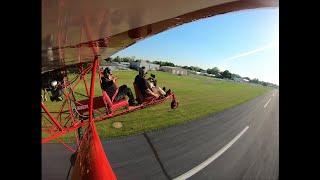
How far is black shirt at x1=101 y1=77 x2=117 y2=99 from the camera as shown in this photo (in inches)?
68.5

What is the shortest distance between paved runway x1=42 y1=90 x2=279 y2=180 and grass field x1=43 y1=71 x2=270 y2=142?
0.19 ft

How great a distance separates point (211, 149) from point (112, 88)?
0.79 metres

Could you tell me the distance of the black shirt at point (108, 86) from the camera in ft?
5.70

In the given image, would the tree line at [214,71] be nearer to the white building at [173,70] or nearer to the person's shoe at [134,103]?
the white building at [173,70]

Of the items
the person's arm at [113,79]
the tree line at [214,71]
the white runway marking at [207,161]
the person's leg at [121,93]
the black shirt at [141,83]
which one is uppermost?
the tree line at [214,71]

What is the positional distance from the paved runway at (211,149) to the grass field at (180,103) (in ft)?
0.19

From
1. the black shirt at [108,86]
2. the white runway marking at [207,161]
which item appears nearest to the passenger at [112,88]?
the black shirt at [108,86]

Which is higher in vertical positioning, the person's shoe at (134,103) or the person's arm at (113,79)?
the person's arm at (113,79)

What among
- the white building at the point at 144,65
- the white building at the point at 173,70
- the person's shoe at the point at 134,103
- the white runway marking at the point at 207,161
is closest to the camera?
the white building at the point at 144,65

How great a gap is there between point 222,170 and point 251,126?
0.35 m

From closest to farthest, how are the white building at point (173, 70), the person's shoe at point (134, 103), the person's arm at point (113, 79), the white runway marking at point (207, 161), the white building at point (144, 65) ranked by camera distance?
1. the white building at point (144, 65)
2. the white building at point (173, 70)
3. the person's arm at point (113, 79)
4. the white runway marking at point (207, 161)
5. the person's shoe at point (134, 103)

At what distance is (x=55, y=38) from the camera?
4.09ft

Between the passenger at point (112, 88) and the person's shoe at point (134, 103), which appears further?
the person's shoe at point (134, 103)
